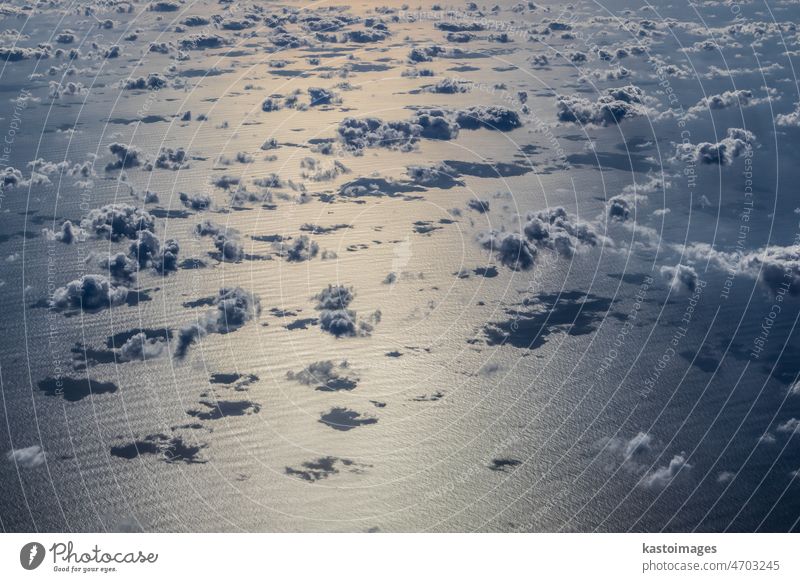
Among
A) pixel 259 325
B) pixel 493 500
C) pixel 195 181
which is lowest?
pixel 493 500

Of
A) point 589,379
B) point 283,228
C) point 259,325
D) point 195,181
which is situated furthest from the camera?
point 195,181

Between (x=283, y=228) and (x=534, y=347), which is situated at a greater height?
(x=283, y=228)

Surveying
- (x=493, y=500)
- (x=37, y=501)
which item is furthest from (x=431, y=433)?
(x=37, y=501)

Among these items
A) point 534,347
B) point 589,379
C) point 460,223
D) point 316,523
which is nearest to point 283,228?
point 460,223

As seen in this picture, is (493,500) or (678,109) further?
(678,109)

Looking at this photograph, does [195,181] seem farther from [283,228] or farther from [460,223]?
[460,223]

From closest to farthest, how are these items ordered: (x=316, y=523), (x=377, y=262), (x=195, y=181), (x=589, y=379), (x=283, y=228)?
(x=316, y=523) < (x=589, y=379) < (x=377, y=262) < (x=283, y=228) < (x=195, y=181)
